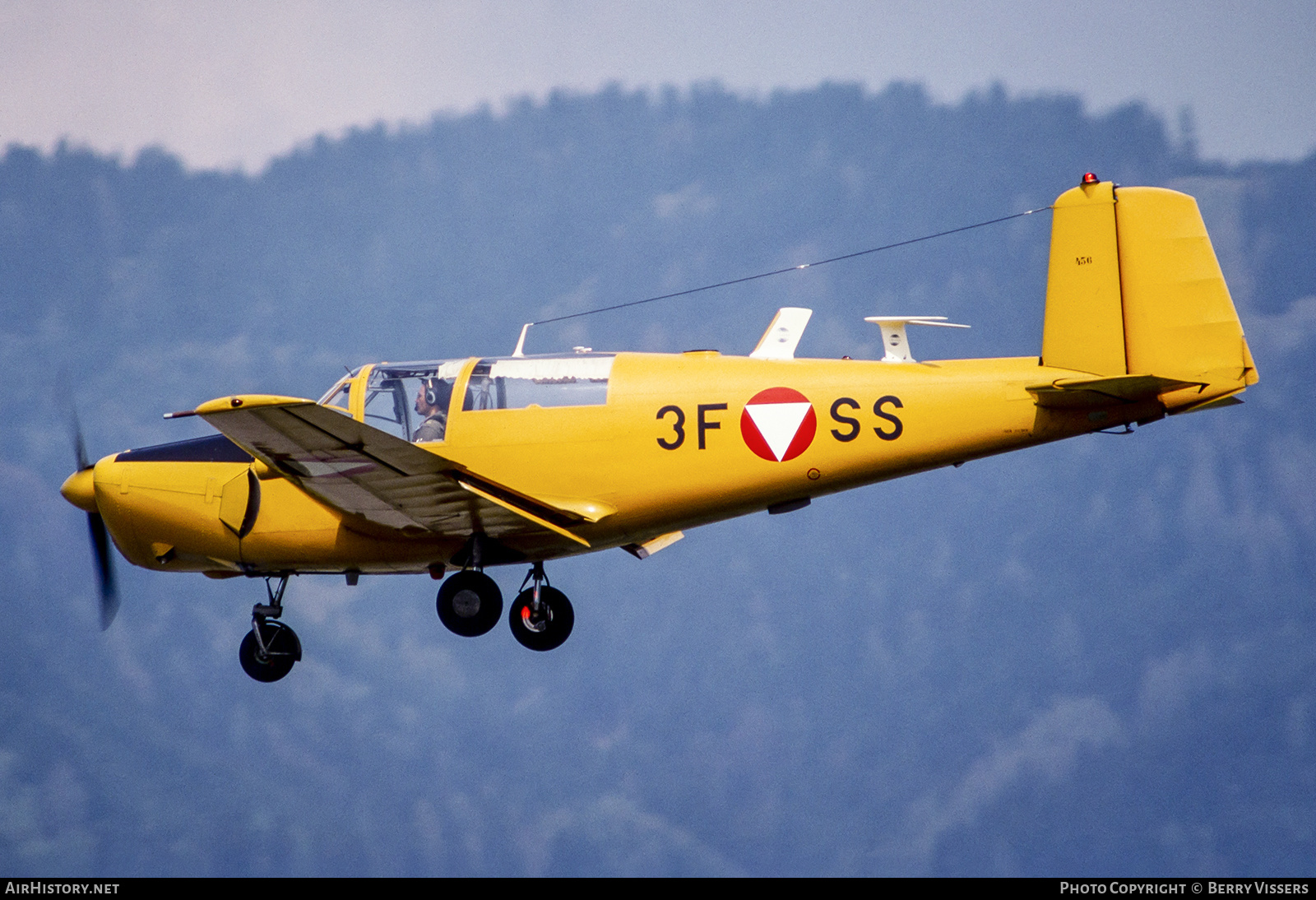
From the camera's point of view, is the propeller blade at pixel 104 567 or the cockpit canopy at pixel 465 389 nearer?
the cockpit canopy at pixel 465 389

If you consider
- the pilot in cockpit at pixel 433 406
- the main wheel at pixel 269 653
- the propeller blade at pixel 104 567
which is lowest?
the main wheel at pixel 269 653

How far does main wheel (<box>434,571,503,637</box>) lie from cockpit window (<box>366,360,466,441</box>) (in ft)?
4.59

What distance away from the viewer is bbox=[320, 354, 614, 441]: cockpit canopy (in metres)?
15.0

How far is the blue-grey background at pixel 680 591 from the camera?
45719 millimetres

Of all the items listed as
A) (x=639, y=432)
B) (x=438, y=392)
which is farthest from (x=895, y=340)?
(x=438, y=392)

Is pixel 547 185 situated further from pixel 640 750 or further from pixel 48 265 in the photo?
pixel 640 750

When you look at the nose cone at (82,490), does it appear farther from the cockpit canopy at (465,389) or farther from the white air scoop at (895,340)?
the white air scoop at (895,340)

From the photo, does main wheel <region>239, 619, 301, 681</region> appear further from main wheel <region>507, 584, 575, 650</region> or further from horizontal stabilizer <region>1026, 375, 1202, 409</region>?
horizontal stabilizer <region>1026, 375, 1202, 409</region>

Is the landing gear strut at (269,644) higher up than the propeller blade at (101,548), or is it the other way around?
the propeller blade at (101,548)

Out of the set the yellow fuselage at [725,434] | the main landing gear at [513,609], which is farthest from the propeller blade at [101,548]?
the main landing gear at [513,609]

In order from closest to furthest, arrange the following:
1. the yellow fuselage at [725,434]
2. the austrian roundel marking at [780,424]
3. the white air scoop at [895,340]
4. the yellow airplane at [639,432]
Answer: the yellow airplane at [639,432], the yellow fuselage at [725,434], the austrian roundel marking at [780,424], the white air scoop at [895,340]

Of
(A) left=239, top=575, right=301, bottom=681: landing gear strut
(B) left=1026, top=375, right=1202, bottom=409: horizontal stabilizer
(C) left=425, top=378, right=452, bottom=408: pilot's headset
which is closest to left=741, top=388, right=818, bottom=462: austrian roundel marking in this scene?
(B) left=1026, top=375, right=1202, bottom=409: horizontal stabilizer

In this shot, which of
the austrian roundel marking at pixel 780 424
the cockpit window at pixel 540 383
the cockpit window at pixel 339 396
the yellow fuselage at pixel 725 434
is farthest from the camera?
the cockpit window at pixel 339 396

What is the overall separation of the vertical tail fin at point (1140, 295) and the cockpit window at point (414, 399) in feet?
17.7
